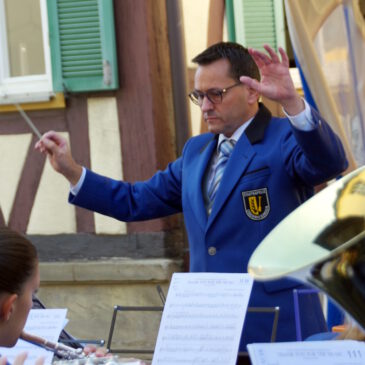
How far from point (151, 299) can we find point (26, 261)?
3.43 metres

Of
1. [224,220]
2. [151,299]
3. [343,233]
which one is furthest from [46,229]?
[343,233]

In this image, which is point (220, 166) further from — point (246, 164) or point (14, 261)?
point (14, 261)

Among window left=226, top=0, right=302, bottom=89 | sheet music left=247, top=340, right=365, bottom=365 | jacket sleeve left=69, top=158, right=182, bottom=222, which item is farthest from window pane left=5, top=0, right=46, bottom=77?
sheet music left=247, top=340, right=365, bottom=365

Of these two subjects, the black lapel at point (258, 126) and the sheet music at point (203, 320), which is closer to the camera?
the sheet music at point (203, 320)

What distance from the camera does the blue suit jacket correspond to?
325 cm

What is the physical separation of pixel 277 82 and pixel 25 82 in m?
3.74

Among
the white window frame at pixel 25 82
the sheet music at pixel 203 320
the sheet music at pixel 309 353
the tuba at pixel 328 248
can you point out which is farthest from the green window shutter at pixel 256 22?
the tuba at pixel 328 248

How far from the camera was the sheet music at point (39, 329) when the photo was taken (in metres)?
3.00

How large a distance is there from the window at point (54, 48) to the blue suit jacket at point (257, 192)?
9.00ft

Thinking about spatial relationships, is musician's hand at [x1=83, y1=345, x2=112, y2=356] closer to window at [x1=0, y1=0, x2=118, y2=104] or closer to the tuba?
the tuba

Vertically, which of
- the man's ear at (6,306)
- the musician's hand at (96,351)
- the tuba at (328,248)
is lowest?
the musician's hand at (96,351)

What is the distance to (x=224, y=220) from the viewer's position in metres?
3.46

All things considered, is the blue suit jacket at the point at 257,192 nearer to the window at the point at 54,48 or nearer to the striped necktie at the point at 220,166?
the striped necktie at the point at 220,166

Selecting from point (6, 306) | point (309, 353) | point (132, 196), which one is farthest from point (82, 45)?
point (309, 353)
